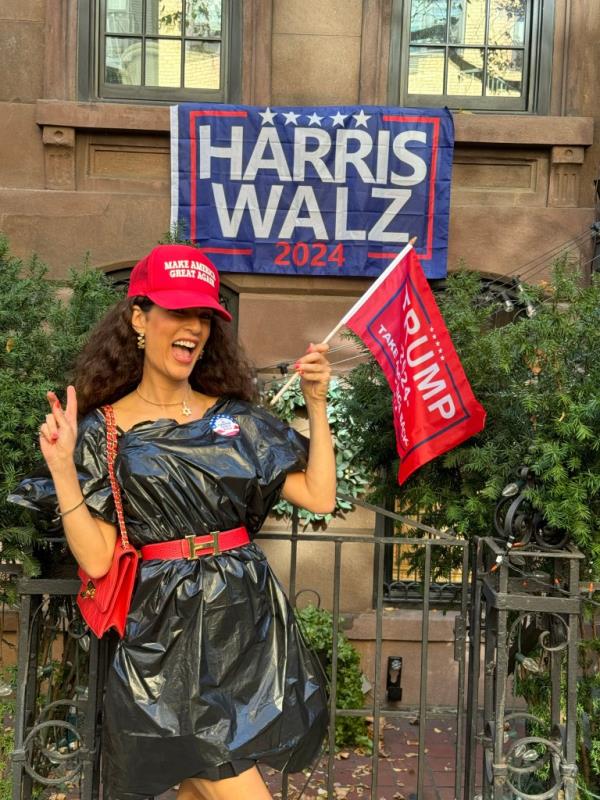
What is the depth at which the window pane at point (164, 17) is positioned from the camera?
288 inches

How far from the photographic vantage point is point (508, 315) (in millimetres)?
7000

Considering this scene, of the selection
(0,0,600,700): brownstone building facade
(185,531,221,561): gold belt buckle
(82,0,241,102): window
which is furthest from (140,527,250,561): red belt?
(82,0,241,102): window

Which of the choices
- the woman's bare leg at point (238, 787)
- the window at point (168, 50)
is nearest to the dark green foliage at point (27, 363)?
the woman's bare leg at point (238, 787)

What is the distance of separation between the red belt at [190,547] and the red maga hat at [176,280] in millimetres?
739

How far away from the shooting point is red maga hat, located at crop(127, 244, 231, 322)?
2992 mm

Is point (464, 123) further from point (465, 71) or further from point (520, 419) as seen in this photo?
point (520, 419)

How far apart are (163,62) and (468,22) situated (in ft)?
7.89

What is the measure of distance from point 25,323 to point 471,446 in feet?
6.19

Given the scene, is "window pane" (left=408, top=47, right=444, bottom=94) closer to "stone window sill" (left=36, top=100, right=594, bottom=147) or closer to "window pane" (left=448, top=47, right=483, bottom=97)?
"window pane" (left=448, top=47, right=483, bottom=97)

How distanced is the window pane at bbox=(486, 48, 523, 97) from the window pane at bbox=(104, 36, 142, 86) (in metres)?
2.74

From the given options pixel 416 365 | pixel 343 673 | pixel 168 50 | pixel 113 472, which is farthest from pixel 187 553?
pixel 168 50

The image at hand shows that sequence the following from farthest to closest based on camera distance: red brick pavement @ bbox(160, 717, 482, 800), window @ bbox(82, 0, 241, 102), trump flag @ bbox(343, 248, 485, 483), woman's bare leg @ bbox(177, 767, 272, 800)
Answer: window @ bbox(82, 0, 241, 102)
red brick pavement @ bbox(160, 717, 482, 800)
trump flag @ bbox(343, 248, 485, 483)
woman's bare leg @ bbox(177, 767, 272, 800)

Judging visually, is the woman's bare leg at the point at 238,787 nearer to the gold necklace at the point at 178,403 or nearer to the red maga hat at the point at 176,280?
the gold necklace at the point at 178,403

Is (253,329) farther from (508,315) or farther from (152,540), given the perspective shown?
(152,540)
